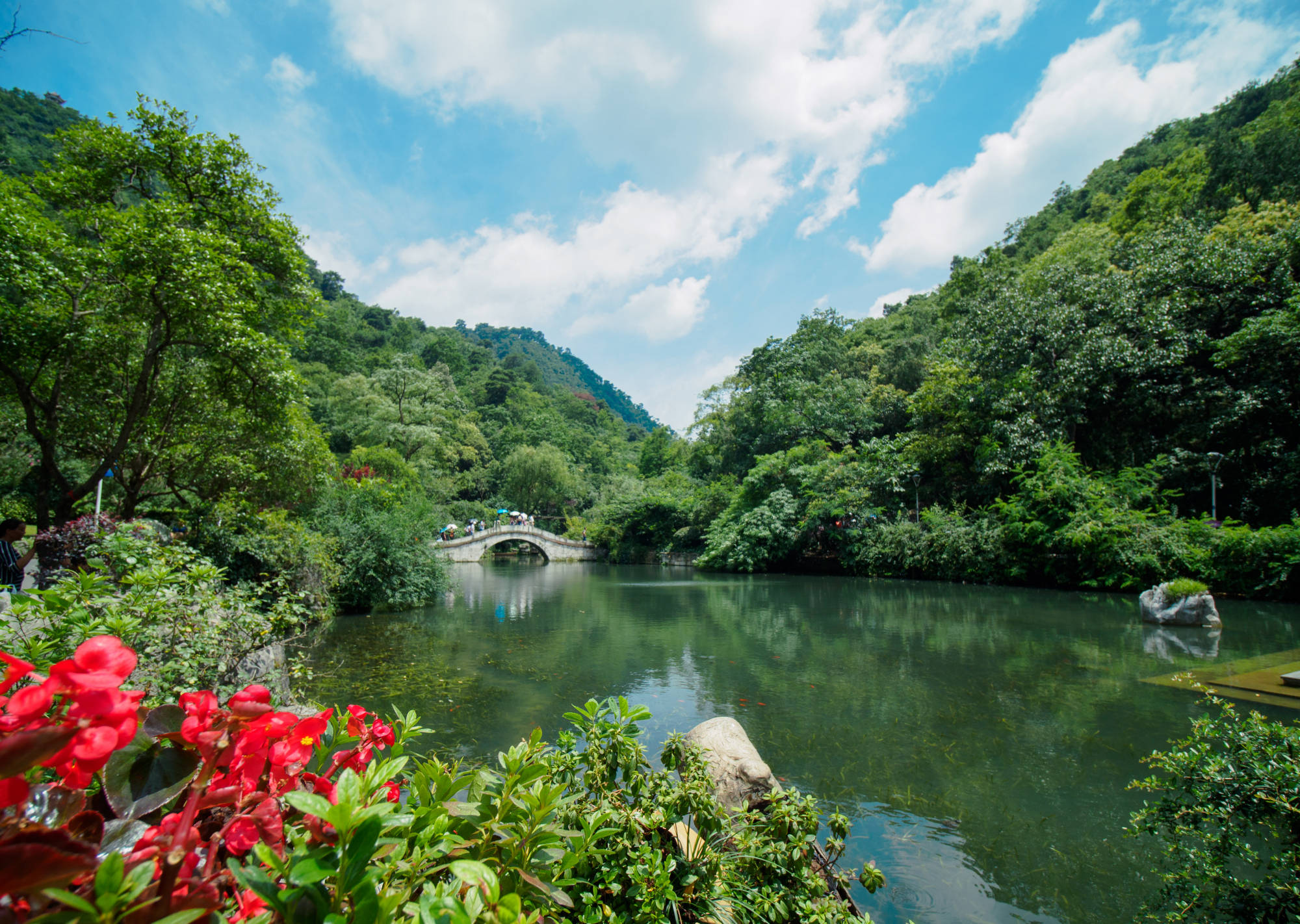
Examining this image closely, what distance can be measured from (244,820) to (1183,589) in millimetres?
13069

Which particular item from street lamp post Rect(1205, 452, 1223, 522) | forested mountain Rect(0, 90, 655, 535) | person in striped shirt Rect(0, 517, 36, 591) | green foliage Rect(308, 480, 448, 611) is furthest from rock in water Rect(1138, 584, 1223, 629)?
person in striped shirt Rect(0, 517, 36, 591)

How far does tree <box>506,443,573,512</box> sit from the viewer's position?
140 ft

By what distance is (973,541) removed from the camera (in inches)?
689

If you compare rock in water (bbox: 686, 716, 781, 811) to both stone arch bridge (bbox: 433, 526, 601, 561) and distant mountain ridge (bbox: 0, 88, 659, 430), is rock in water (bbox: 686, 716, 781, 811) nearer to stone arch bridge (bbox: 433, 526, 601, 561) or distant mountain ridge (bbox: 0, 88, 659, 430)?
distant mountain ridge (bbox: 0, 88, 659, 430)

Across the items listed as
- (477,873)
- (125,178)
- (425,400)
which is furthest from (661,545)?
(477,873)

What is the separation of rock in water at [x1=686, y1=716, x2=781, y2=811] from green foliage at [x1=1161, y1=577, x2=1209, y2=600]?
10328 mm

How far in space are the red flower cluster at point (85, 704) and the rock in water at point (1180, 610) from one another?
43.5 feet

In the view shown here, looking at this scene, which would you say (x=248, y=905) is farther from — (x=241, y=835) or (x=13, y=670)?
(x=13, y=670)

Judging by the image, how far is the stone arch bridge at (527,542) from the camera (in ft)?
105

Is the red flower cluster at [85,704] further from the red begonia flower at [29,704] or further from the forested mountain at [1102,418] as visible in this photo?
the forested mountain at [1102,418]

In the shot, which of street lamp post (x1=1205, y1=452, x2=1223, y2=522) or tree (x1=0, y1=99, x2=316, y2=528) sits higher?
tree (x1=0, y1=99, x2=316, y2=528)

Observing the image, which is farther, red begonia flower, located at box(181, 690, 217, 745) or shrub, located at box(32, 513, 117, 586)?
shrub, located at box(32, 513, 117, 586)

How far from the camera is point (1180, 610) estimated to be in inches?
390

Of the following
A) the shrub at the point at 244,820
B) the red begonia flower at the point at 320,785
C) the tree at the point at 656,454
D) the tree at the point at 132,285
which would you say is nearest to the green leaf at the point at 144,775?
the shrub at the point at 244,820
